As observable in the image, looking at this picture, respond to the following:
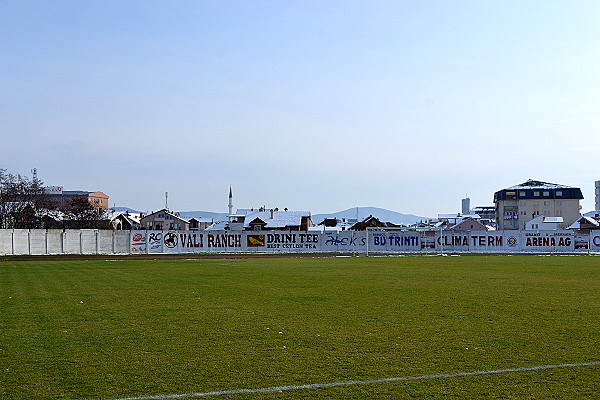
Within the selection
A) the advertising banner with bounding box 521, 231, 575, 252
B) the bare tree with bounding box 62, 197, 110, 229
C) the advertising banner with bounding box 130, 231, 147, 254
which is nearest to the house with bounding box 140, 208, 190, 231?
the bare tree with bounding box 62, 197, 110, 229

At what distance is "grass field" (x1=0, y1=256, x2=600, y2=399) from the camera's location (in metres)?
7.61

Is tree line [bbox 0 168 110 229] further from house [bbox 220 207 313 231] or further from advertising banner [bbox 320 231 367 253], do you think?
advertising banner [bbox 320 231 367 253]

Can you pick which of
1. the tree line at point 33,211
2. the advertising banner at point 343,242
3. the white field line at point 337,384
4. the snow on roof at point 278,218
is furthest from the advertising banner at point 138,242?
the white field line at point 337,384

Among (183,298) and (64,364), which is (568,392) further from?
(183,298)

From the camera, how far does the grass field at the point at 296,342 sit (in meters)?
7.61

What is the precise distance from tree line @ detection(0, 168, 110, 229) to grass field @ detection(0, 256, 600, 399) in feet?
256

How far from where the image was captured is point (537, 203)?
153250 millimetres

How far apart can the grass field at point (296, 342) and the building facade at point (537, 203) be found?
142m

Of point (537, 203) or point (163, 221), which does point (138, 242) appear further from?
point (537, 203)

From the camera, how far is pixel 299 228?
111938mm

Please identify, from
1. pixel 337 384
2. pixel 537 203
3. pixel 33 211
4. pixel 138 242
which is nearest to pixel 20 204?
pixel 33 211

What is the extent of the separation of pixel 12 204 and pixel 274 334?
9037cm

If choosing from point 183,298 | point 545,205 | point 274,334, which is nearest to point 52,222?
point 183,298

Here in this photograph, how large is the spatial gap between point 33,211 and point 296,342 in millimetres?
90272
